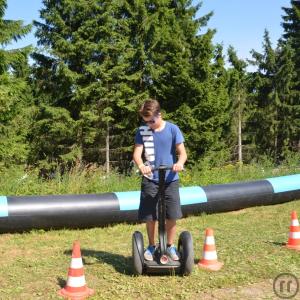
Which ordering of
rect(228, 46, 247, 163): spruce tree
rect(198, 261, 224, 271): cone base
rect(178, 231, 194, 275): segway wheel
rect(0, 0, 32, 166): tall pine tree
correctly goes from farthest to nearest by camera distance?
rect(228, 46, 247, 163): spruce tree < rect(0, 0, 32, 166): tall pine tree < rect(198, 261, 224, 271): cone base < rect(178, 231, 194, 275): segway wheel

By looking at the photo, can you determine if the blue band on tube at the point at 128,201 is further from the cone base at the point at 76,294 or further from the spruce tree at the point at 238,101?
the spruce tree at the point at 238,101

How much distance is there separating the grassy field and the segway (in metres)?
0.10

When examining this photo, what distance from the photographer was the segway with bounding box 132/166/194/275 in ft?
15.0

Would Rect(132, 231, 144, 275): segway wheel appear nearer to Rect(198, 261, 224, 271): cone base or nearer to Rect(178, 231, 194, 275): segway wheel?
Rect(178, 231, 194, 275): segway wheel

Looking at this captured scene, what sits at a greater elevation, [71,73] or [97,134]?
[71,73]

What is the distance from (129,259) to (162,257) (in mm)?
915

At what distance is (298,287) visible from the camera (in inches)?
170

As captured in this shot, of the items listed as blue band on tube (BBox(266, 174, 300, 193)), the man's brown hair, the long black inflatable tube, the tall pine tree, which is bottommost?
the long black inflatable tube

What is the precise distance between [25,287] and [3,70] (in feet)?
51.3

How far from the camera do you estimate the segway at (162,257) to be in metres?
4.56

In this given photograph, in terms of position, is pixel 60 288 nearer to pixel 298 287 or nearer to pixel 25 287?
pixel 25 287

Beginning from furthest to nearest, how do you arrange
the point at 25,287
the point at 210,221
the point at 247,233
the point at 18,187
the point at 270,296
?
the point at 18,187
the point at 210,221
the point at 247,233
the point at 25,287
the point at 270,296

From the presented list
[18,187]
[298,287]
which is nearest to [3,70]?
[18,187]

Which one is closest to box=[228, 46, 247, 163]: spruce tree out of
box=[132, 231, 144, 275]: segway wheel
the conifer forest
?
the conifer forest
